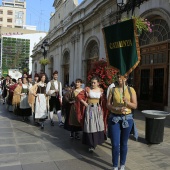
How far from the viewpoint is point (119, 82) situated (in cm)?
462

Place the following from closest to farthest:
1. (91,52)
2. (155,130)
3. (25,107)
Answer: (155,130)
(25,107)
(91,52)

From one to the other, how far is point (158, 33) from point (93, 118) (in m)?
8.69

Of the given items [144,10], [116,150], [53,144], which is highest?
[144,10]

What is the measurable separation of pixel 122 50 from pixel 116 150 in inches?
72.9

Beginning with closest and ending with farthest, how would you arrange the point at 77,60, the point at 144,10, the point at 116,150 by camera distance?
the point at 116,150, the point at 144,10, the point at 77,60

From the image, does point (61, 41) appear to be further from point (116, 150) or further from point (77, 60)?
point (116, 150)

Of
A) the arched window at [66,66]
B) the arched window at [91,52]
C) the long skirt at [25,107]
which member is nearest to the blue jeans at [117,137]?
the long skirt at [25,107]

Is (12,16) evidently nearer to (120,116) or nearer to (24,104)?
(24,104)

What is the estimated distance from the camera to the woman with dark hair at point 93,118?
5723 millimetres

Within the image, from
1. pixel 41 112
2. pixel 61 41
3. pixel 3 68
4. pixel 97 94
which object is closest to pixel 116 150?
pixel 97 94

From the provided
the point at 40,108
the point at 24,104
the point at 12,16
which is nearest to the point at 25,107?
the point at 24,104

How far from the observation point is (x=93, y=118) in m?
5.74

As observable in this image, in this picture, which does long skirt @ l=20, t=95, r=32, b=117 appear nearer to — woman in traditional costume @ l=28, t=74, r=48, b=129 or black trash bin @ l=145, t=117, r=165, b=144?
woman in traditional costume @ l=28, t=74, r=48, b=129

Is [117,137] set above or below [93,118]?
below
